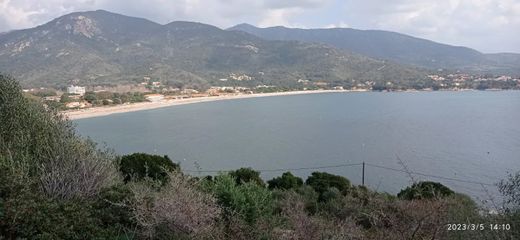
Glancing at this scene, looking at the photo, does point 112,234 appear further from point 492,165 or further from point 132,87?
point 132,87

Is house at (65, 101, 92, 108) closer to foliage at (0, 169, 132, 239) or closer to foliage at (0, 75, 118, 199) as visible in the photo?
foliage at (0, 75, 118, 199)

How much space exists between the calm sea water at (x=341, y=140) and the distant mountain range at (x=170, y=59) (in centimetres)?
5529

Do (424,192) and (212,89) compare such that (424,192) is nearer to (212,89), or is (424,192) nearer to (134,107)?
(134,107)

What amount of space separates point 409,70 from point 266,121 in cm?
8727

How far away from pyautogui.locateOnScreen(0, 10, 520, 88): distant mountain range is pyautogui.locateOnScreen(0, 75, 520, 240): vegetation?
10516 cm

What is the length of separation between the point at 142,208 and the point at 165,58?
144m

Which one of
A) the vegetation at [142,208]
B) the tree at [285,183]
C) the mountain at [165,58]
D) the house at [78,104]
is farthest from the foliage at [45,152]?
the mountain at [165,58]

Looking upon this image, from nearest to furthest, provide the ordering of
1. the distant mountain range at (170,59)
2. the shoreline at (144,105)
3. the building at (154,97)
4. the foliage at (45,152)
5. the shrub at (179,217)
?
the shrub at (179,217), the foliage at (45,152), the shoreline at (144,105), the building at (154,97), the distant mountain range at (170,59)

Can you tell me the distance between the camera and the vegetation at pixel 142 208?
4688 millimetres

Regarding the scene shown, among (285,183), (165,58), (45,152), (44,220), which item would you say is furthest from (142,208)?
(165,58)

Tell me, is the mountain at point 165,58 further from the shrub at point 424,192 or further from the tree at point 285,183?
the shrub at point 424,192

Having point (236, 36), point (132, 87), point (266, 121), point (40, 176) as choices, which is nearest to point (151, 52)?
point (236, 36)

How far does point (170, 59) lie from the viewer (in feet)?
474

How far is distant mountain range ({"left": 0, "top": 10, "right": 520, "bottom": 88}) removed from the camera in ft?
396
